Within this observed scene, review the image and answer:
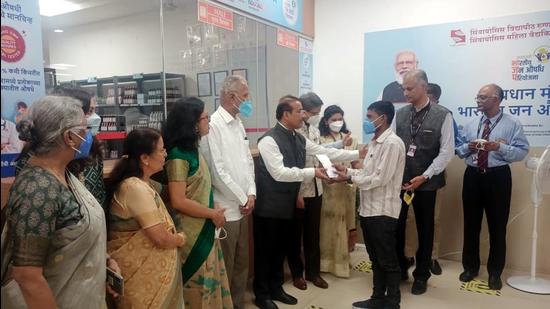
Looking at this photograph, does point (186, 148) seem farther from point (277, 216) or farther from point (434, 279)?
point (434, 279)

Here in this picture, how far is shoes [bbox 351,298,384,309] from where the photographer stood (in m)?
2.83

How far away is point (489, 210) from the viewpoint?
3322 millimetres

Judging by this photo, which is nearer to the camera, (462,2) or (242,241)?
(242,241)

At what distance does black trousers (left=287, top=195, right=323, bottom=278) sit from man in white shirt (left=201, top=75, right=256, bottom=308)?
0.67 meters

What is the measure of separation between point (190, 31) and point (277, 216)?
1.90 meters

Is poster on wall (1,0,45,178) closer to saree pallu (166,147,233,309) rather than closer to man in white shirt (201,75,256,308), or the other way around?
saree pallu (166,147,233,309)

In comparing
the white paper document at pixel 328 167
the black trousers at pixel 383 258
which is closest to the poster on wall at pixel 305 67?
the white paper document at pixel 328 167

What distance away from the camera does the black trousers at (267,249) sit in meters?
2.84

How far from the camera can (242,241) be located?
274 centimetres

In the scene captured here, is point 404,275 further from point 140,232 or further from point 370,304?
point 140,232

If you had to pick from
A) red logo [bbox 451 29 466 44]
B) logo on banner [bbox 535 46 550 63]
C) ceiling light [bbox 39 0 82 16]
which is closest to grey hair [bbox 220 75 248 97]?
ceiling light [bbox 39 0 82 16]

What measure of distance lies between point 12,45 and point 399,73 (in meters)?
3.49

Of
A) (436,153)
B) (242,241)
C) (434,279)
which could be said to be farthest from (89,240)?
(434,279)

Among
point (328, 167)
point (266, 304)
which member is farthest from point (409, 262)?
point (266, 304)
